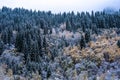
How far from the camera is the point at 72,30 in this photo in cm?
18575

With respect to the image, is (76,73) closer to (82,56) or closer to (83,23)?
(82,56)

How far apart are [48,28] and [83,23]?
21665mm

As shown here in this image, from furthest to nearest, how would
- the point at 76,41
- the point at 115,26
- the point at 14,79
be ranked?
the point at 115,26, the point at 76,41, the point at 14,79

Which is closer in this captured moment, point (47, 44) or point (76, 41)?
point (47, 44)

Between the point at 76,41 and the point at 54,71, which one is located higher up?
the point at 76,41

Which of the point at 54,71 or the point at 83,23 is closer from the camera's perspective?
the point at 54,71

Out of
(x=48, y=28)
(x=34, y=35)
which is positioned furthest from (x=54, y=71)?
(x=48, y=28)

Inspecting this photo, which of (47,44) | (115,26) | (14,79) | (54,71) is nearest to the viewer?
(14,79)

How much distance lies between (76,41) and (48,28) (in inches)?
1443

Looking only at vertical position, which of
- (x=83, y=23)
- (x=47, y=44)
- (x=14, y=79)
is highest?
(x=83, y=23)

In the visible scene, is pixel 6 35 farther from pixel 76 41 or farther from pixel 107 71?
pixel 107 71

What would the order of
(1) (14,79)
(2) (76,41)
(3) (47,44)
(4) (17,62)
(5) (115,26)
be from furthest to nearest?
(5) (115,26)
(2) (76,41)
(3) (47,44)
(4) (17,62)
(1) (14,79)

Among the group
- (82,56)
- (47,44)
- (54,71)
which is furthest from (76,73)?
(47,44)

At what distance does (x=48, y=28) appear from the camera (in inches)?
7195
